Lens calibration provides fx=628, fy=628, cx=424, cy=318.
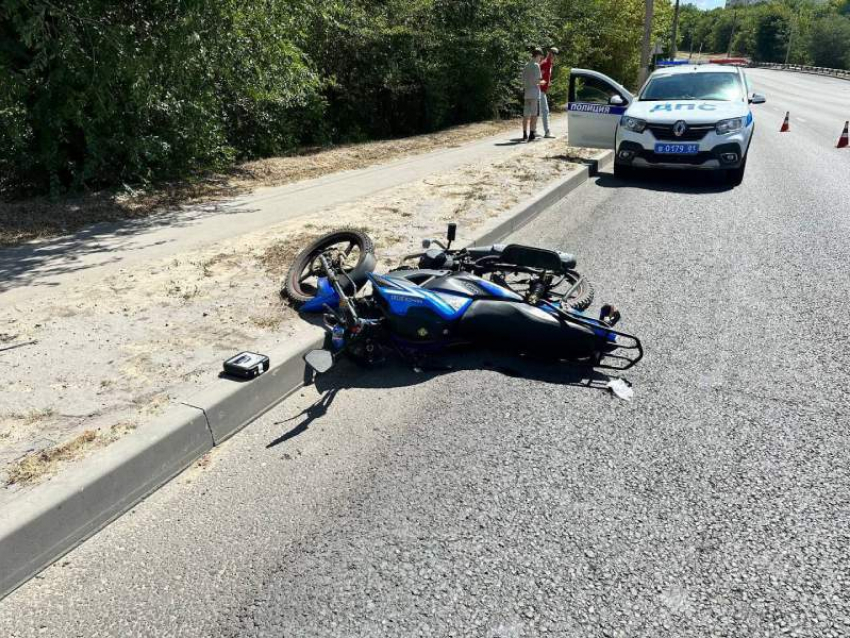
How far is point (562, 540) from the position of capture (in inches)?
100

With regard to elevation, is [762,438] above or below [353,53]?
below

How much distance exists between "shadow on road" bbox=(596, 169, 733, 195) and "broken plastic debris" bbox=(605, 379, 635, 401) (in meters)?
6.68

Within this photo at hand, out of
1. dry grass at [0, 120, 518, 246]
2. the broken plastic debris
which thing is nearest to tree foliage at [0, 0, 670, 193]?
dry grass at [0, 120, 518, 246]

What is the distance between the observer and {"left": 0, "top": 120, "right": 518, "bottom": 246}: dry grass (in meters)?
7.18

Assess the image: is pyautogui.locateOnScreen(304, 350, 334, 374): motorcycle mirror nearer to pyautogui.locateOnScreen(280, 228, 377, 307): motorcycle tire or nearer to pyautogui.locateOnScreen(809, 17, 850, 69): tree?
pyautogui.locateOnScreen(280, 228, 377, 307): motorcycle tire

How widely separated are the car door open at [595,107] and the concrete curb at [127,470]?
915 centimetres

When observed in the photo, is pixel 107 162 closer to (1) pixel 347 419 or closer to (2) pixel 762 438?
(1) pixel 347 419

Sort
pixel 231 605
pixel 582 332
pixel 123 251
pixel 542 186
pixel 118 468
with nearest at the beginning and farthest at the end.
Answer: pixel 231 605 → pixel 118 468 → pixel 582 332 → pixel 123 251 → pixel 542 186

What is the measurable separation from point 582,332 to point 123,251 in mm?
4741

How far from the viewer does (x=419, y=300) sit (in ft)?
12.8

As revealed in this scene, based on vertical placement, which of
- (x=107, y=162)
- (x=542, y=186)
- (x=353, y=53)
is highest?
(x=353, y=53)

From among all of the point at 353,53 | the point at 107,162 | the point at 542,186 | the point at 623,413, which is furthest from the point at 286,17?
the point at 623,413

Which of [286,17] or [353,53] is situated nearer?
[286,17]

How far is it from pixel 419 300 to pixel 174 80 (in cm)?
609
